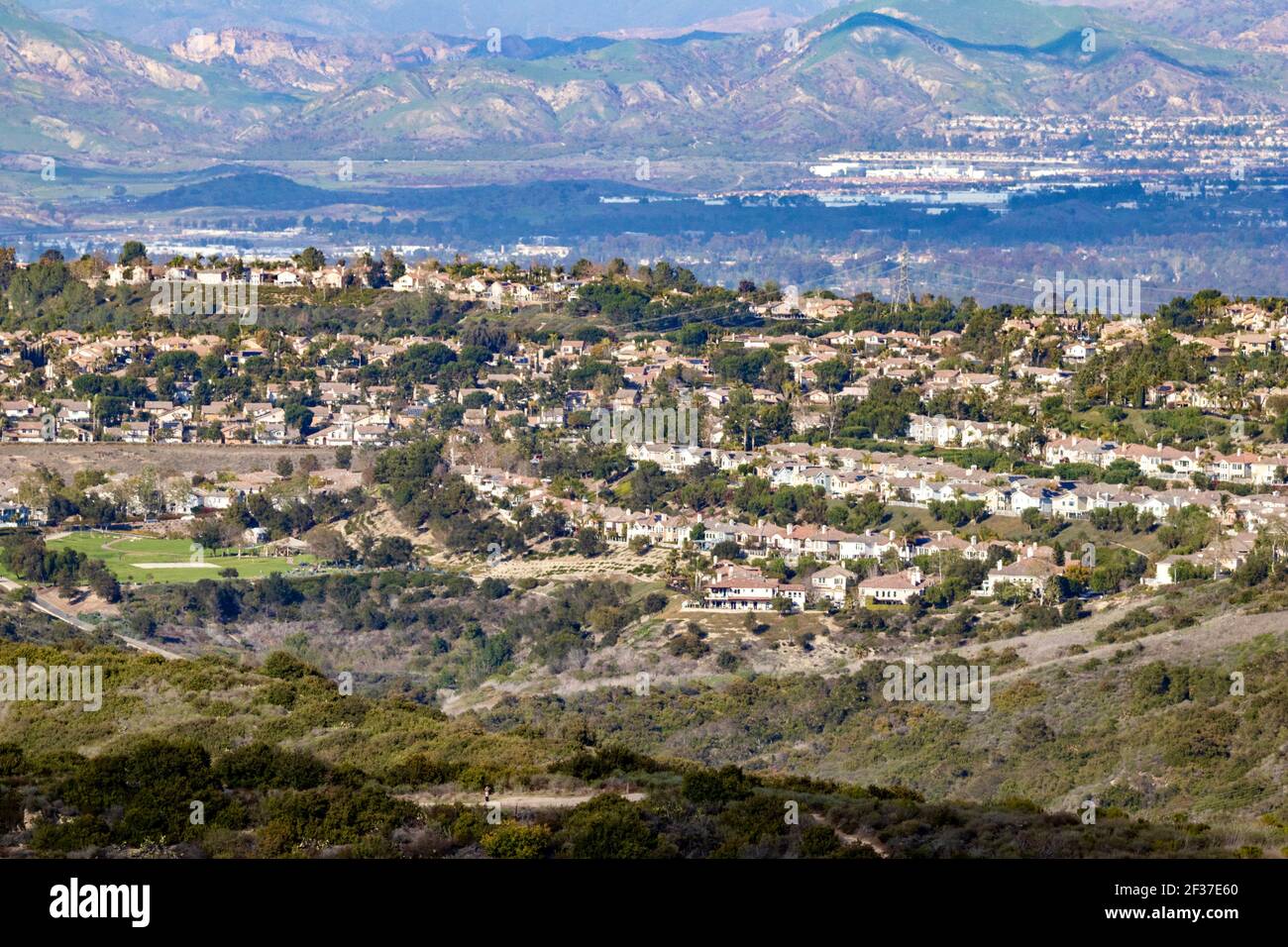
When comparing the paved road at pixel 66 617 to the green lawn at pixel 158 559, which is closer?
the paved road at pixel 66 617

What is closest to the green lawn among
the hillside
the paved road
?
the paved road

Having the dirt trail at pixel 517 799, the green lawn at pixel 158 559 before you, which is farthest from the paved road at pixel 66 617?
the dirt trail at pixel 517 799

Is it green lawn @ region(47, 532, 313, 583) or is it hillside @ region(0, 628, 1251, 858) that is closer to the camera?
hillside @ region(0, 628, 1251, 858)

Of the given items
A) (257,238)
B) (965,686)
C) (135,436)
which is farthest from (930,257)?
(965,686)

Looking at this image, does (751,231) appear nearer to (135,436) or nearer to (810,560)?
(135,436)

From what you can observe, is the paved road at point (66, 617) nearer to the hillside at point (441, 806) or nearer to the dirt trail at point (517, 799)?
the hillside at point (441, 806)

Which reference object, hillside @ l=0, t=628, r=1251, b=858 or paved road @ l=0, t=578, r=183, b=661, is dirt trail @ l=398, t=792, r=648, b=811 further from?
paved road @ l=0, t=578, r=183, b=661

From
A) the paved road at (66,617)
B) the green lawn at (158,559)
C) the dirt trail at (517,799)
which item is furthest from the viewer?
the green lawn at (158,559)

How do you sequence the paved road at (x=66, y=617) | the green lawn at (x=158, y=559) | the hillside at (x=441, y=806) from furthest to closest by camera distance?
the green lawn at (x=158, y=559) < the paved road at (x=66, y=617) < the hillside at (x=441, y=806)

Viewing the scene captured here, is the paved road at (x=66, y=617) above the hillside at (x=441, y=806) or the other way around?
the other way around
